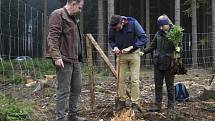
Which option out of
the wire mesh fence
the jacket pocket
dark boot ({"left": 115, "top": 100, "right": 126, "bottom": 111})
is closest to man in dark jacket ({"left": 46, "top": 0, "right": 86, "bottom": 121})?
dark boot ({"left": 115, "top": 100, "right": 126, "bottom": 111})

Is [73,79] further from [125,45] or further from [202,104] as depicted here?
[202,104]

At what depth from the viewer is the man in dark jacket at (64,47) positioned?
20.2 feet

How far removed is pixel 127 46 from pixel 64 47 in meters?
1.50

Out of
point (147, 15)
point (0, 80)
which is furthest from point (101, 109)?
point (147, 15)

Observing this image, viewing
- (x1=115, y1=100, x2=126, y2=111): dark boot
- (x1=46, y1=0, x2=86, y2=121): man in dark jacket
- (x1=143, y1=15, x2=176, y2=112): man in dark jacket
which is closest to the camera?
(x1=46, y1=0, x2=86, y2=121): man in dark jacket

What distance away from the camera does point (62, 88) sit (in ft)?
20.5

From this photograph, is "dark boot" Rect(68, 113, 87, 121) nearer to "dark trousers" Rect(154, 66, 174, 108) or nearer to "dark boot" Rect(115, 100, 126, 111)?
"dark boot" Rect(115, 100, 126, 111)

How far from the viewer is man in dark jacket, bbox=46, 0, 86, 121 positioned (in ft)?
20.2

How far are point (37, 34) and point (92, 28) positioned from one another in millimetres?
9963

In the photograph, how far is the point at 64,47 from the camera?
20.9ft

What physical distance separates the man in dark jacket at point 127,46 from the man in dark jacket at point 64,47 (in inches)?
42.3

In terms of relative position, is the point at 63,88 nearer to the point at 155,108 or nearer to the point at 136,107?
the point at 136,107

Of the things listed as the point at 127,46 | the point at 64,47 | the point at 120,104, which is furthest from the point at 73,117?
the point at 127,46

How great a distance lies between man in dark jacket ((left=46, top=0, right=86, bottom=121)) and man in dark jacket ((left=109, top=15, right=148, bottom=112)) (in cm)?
107
